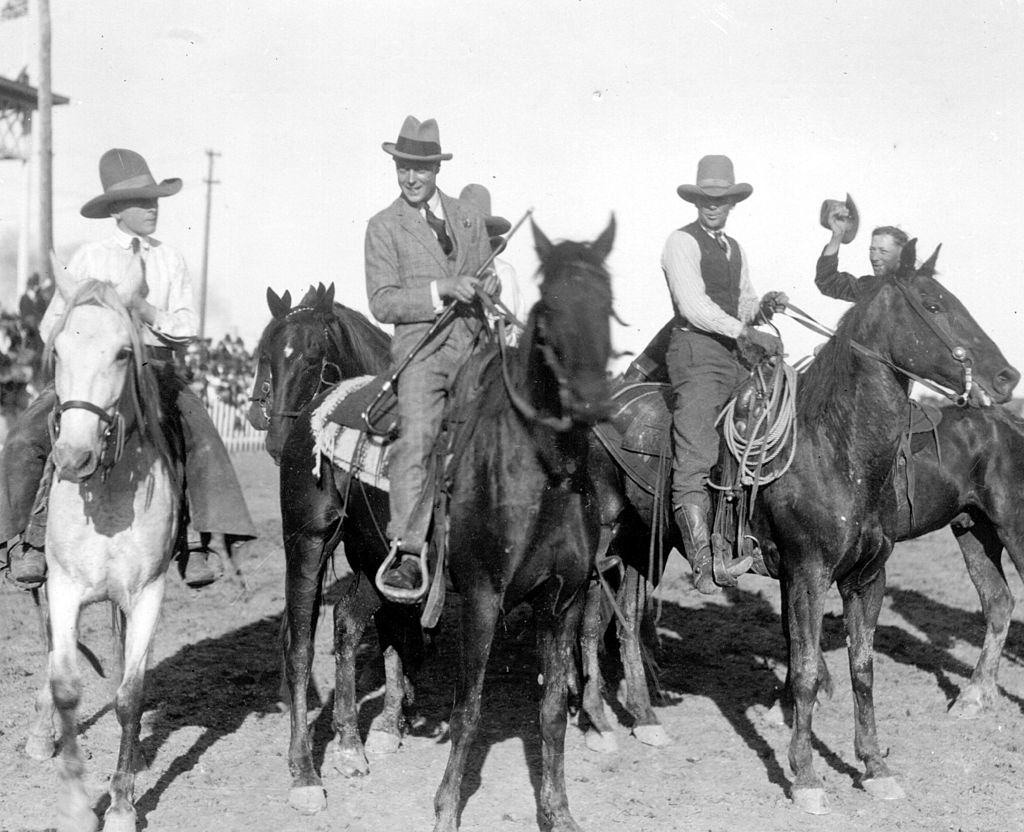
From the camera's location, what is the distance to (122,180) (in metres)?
6.39

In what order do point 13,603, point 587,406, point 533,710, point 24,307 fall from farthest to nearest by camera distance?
point 24,307 → point 13,603 → point 533,710 → point 587,406

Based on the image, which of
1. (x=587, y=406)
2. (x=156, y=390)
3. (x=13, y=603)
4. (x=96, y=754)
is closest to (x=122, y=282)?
(x=156, y=390)

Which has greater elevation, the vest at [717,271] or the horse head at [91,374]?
the vest at [717,271]

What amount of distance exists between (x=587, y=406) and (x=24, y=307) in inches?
563

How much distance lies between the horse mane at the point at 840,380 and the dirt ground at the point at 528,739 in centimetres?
225

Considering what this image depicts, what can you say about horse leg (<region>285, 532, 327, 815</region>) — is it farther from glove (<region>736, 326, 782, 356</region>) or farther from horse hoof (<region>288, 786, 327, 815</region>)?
glove (<region>736, 326, 782, 356</region>)

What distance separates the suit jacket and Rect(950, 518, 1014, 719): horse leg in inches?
200

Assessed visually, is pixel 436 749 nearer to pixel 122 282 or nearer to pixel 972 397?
pixel 122 282

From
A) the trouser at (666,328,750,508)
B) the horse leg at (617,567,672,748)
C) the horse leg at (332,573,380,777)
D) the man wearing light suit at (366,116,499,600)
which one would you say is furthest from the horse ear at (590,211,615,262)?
the horse leg at (332,573,380,777)

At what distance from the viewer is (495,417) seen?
5590 millimetres

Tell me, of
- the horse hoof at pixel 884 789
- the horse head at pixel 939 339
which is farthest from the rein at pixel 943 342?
the horse hoof at pixel 884 789

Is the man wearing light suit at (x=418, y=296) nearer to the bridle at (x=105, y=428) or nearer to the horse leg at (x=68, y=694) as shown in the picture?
the bridle at (x=105, y=428)

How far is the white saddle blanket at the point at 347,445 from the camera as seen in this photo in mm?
6371

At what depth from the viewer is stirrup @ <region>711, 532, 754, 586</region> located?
6703 mm
